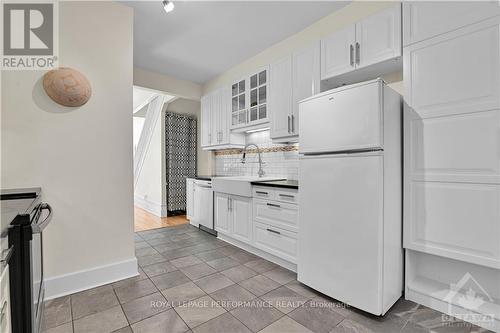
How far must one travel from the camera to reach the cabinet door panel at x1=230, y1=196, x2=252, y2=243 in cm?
275

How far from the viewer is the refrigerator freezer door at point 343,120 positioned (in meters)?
1.58

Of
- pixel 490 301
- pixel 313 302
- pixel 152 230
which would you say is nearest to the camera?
pixel 490 301

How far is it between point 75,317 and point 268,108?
106 inches

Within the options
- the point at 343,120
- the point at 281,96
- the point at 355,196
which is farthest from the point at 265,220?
the point at 281,96

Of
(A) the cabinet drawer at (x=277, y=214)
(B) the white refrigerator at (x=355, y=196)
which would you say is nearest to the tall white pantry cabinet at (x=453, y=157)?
(B) the white refrigerator at (x=355, y=196)

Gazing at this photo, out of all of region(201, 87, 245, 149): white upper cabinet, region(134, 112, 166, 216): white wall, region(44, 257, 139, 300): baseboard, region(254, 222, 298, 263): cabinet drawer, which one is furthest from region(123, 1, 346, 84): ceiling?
region(44, 257, 139, 300): baseboard

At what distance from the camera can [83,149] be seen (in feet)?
6.57

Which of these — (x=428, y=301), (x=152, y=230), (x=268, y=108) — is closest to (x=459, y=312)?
(x=428, y=301)

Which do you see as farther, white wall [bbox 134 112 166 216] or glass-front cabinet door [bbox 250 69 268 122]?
white wall [bbox 134 112 166 216]

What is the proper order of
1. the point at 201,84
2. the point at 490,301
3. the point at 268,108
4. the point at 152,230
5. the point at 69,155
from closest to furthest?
the point at 490,301 → the point at 69,155 → the point at 268,108 → the point at 152,230 → the point at 201,84

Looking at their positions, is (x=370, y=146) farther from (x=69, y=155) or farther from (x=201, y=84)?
(x=201, y=84)

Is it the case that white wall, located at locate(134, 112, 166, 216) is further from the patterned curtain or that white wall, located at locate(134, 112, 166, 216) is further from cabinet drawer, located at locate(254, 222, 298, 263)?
cabinet drawer, located at locate(254, 222, 298, 263)

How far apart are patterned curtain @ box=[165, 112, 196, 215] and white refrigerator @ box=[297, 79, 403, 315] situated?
3438mm

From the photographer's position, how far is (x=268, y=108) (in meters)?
2.95
